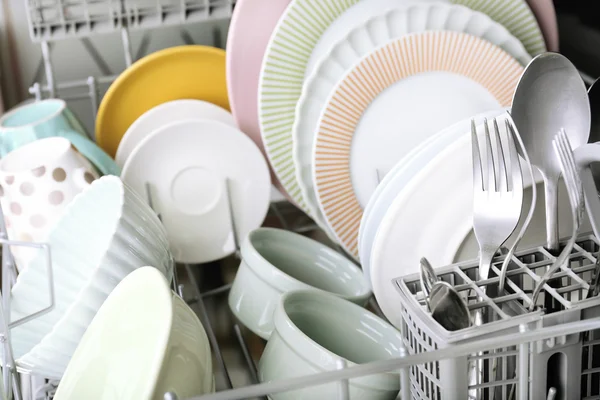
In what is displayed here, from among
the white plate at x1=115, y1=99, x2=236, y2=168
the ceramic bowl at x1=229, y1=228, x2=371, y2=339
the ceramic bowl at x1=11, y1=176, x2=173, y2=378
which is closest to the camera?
the ceramic bowl at x1=11, y1=176, x2=173, y2=378

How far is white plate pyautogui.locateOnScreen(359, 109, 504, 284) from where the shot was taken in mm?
633

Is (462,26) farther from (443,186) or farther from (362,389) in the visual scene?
(362,389)

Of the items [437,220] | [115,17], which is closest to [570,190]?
[437,220]

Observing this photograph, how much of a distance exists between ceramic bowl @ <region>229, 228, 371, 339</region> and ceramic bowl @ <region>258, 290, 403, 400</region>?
3 cm

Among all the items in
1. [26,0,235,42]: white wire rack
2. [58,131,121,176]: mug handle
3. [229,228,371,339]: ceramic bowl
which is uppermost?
[26,0,235,42]: white wire rack

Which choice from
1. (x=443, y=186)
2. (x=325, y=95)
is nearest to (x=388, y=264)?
(x=443, y=186)

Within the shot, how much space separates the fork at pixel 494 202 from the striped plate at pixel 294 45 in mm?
312

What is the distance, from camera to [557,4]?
93 centimetres

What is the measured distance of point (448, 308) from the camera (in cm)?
46

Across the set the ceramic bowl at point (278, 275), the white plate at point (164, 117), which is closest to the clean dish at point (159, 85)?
A: the white plate at point (164, 117)

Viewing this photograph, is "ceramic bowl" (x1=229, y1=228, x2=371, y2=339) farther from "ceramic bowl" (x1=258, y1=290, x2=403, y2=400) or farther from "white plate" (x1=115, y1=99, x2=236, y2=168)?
"white plate" (x1=115, y1=99, x2=236, y2=168)

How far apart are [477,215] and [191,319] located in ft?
0.63

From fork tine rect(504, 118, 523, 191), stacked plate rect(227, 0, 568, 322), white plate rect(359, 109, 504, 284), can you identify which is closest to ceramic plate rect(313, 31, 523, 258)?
stacked plate rect(227, 0, 568, 322)

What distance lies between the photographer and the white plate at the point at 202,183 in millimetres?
828
